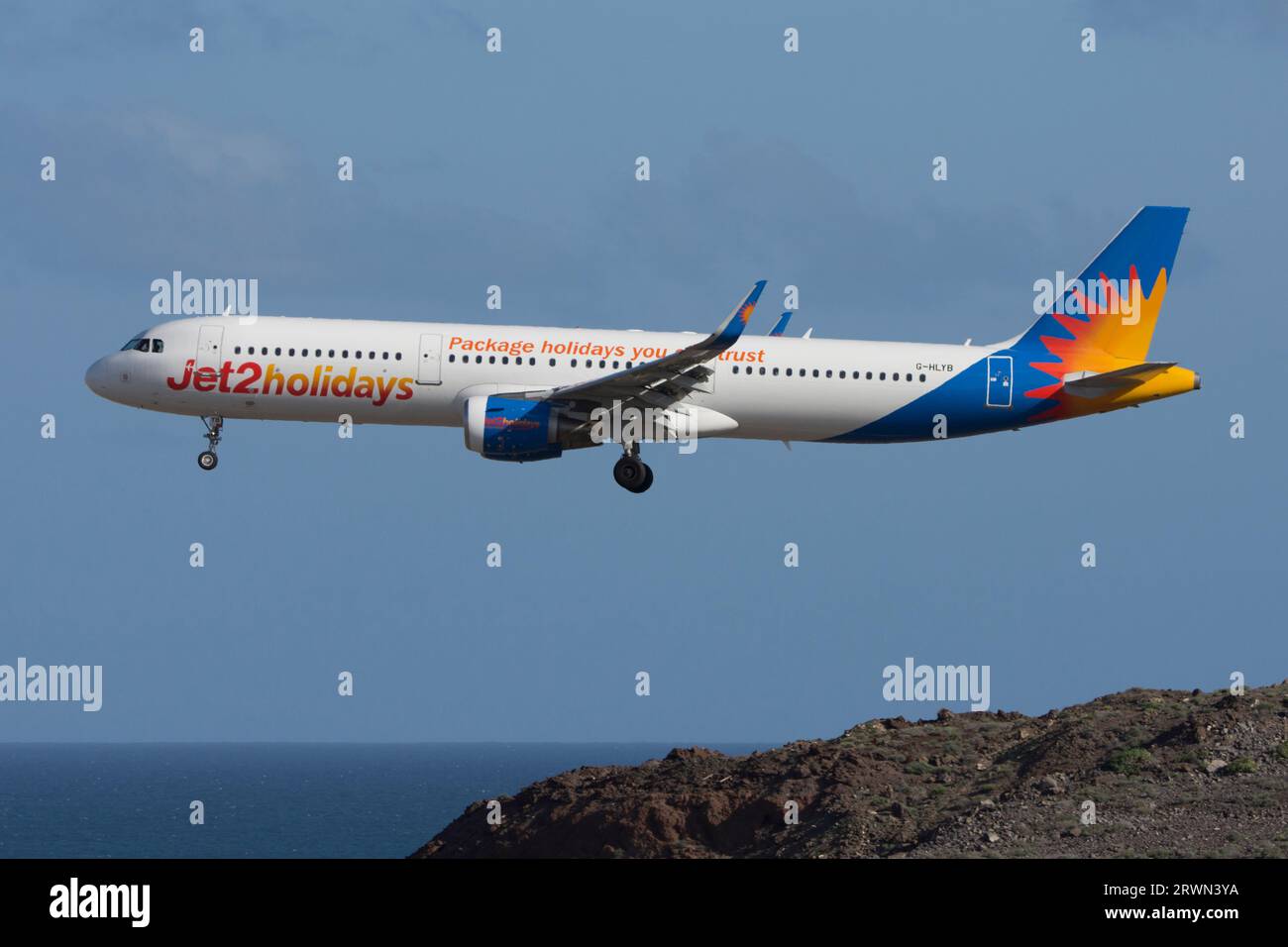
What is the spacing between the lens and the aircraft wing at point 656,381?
1780 inches

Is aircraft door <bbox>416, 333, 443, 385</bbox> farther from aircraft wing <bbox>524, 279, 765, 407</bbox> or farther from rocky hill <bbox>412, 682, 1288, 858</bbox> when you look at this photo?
rocky hill <bbox>412, 682, 1288, 858</bbox>

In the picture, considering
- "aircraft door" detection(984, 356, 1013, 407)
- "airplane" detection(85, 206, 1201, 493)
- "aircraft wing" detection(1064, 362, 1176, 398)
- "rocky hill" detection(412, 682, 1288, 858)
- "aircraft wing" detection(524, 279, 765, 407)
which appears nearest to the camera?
"rocky hill" detection(412, 682, 1288, 858)

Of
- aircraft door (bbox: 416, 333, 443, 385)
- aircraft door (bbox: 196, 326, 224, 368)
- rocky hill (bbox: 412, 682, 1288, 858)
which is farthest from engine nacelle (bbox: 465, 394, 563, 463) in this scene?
rocky hill (bbox: 412, 682, 1288, 858)

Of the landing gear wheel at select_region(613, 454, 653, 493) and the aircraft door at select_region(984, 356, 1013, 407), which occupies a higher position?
the aircraft door at select_region(984, 356, 1013, 407)

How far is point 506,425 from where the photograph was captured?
47156mm

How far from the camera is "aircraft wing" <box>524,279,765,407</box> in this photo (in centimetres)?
4522

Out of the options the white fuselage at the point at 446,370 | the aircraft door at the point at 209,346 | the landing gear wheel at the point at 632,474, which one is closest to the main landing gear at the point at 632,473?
the landing gear wheel at the point at 632,474

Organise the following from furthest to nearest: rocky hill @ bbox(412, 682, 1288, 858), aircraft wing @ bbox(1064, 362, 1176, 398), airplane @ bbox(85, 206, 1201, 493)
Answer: aircraft wing @ bbox(1064, 362, 1176, 398) < airplane @ bbox(85, 206, 1201, 493) < rocky hill @ bbox(412, 682, 1288, 858)

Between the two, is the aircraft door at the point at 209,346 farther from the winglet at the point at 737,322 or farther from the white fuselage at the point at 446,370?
the winglet at the point at 737,322

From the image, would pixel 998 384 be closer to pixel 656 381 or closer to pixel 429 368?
pixel 656 381

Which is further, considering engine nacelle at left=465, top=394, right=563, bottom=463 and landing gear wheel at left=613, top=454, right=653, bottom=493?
landing gear wheel at left=613, top=454, right=653, bottom=493
